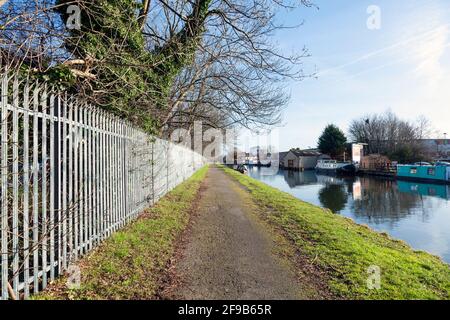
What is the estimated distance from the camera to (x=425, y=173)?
108ft

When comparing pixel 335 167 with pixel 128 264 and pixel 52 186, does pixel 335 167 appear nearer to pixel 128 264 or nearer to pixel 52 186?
pixel 128 264

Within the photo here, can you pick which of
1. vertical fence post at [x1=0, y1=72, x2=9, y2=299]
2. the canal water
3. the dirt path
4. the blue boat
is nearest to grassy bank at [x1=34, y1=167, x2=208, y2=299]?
the dirt path

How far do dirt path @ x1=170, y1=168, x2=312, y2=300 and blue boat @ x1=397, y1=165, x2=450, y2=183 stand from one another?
32841 millimetres

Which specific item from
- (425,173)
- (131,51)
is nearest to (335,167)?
(425,173)

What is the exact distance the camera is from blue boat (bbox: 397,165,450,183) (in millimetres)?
30484

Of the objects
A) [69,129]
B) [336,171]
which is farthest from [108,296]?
[336,171]

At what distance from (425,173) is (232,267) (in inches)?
1453

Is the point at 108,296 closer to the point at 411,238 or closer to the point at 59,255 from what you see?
the point at 59,255

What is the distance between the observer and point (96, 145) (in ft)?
16.1
